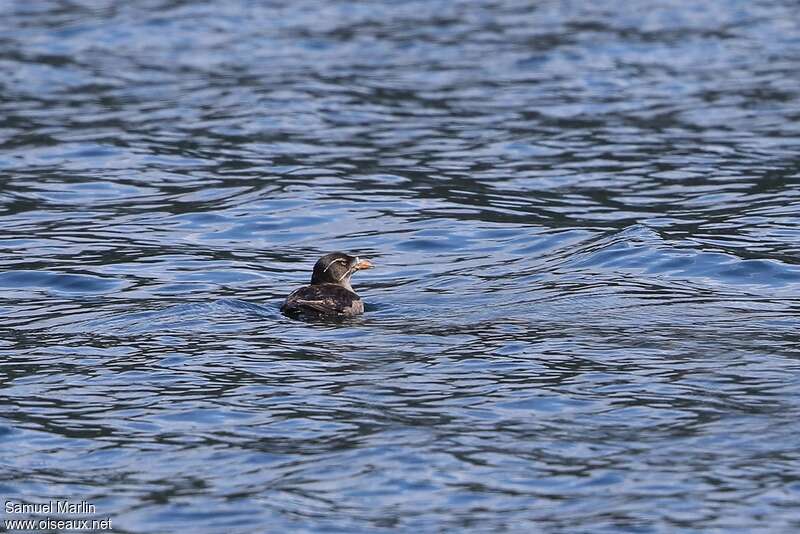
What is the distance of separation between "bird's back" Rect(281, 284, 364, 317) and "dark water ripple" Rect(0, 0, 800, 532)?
198 millimetres

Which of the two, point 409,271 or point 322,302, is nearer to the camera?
point 322,302

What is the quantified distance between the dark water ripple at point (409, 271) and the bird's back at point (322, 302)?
198 millimetres

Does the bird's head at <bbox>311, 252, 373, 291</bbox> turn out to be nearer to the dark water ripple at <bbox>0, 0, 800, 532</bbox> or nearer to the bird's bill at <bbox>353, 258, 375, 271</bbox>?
the bird's bill at <bbox>353, 258, 375, 271</bbox>

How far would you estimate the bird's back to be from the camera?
12156 millimetres

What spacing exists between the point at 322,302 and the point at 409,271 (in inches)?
96.0

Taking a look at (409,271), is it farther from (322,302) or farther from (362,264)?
(322,302)

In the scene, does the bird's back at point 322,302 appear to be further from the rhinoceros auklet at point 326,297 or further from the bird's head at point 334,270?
the bird's head at point 334,270

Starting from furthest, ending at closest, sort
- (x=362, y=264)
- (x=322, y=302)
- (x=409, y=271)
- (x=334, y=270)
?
(x=409, y=271) < (x=362, y=264) < (x=334, y=270) < (x=322, y=302)

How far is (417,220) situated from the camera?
16.6m

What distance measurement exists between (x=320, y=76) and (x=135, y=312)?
492 inches

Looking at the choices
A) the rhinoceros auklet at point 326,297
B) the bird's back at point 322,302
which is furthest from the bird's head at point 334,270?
the bird's back at point 322,302

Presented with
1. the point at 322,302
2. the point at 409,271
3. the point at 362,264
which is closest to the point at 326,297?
the point at 322,302

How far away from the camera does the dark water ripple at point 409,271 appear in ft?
28.3

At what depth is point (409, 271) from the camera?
14484mm
